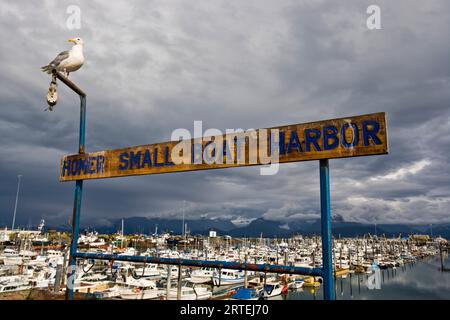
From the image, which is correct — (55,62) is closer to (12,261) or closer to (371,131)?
(371,131)

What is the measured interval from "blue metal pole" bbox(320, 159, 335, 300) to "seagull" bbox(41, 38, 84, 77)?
215 inches

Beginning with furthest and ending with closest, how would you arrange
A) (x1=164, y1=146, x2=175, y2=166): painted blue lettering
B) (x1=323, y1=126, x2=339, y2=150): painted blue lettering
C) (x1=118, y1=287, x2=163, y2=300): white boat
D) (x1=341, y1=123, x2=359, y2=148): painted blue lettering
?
(x1=118, y1=287, x2=163, y2=300): white boat → (x1=164, y1=146, x2=175, y2=166): painted blue lettering → (x1=323, y1=126, x2=339, y2=150): painted blue lettering → (x1=341, y1=123, x2=359, y2=148): painted blue lettering

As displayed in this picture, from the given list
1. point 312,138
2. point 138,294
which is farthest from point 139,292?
point 312,138

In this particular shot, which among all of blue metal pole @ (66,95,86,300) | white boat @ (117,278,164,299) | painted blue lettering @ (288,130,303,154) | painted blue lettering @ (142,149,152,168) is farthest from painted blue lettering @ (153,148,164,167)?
white boat @ (117,278,164,299)

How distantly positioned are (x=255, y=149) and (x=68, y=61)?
453 cm

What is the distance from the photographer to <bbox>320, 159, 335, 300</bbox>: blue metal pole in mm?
3930

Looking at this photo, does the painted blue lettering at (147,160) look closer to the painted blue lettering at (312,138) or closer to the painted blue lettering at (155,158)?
the painted blue lettering at (155,158)

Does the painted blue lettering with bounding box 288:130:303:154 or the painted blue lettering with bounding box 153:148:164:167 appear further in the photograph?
the painted blue lettering with bounding box 153:148:164:167

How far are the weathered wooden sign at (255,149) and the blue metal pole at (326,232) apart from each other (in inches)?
10.2

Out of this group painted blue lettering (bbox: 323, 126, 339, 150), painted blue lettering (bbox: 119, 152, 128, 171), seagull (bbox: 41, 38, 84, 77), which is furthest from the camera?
seagull (bbox: 41, 38, 84, 77)

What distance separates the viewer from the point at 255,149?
4.87 metres

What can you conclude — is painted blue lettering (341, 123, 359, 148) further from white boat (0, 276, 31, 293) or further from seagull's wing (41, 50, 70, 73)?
white boat (0, 276, 31, 293)
